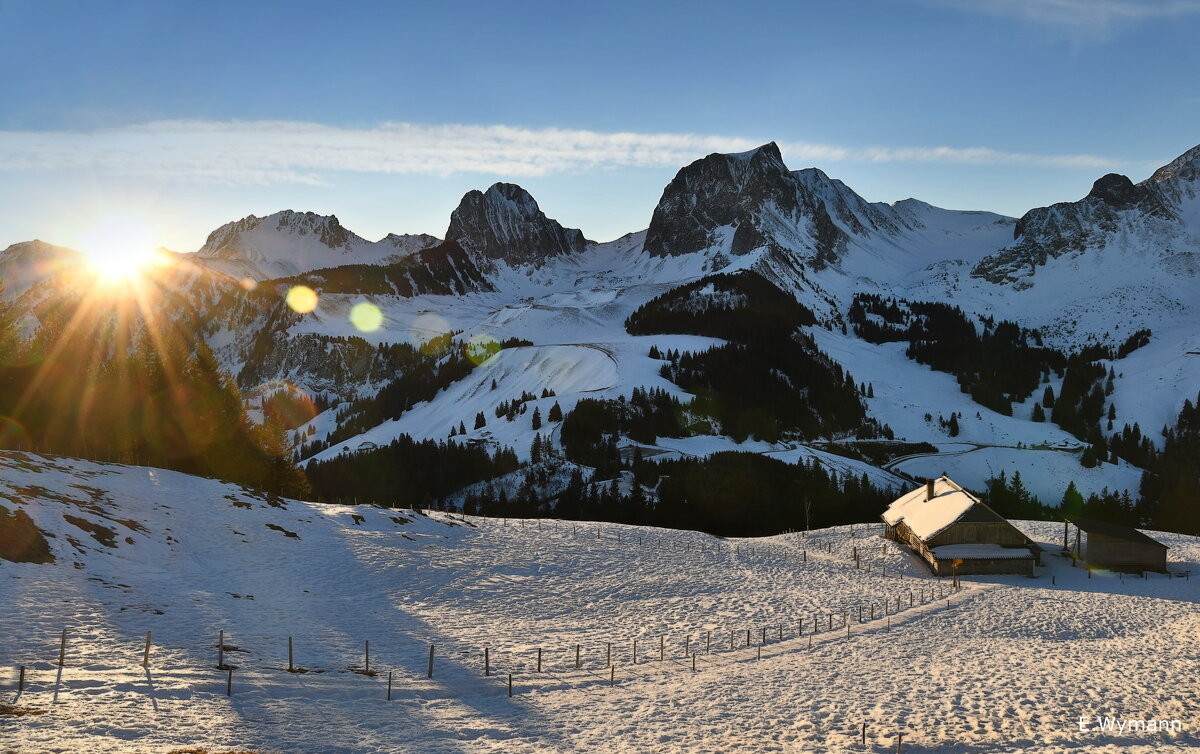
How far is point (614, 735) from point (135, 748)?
14992 millimetres

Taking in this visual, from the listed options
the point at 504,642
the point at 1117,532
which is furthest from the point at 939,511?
the point at 504,642

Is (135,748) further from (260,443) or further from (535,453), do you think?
(535,453)

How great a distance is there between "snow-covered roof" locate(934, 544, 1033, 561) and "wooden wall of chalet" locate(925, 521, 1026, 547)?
0.47m

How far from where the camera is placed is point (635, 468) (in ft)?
459

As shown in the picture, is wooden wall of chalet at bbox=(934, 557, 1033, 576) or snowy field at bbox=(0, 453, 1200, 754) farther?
wooden wall of chalet at bbox=(934, 557, 1033, 576)

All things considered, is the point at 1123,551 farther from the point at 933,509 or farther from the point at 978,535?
the point at 933,509

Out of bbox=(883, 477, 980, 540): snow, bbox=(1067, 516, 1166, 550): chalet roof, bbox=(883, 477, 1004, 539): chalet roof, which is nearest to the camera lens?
bbox=(1067, 516, 1166, 550): chalet roof

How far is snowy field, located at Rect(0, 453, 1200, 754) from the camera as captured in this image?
24.9m

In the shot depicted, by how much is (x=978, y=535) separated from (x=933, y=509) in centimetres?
650

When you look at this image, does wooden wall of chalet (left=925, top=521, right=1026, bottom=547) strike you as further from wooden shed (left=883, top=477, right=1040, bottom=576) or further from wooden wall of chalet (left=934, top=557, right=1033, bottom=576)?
wooden wall of chalet (left=934, top=557, right=1033, bottom=576)

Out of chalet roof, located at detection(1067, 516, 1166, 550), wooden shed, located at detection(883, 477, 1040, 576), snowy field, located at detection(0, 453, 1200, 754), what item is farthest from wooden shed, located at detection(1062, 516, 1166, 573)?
wooden shed, located at detection(883, 477, 1040, 576)

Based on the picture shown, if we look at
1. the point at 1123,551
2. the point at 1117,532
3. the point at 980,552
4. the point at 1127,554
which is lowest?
the point at 1127,554

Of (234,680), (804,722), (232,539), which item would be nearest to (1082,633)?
(804,722)

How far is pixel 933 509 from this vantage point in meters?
72.9
